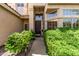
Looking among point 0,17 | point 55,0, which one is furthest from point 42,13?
point 55,0

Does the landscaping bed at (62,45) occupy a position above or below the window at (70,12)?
below

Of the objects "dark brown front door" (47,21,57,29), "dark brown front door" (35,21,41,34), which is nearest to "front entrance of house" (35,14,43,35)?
"dark brown front door" (35,21,41,34)

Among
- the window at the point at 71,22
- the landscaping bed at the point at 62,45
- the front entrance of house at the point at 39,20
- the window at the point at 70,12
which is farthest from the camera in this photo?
the front entrance of house at the point at 39,20

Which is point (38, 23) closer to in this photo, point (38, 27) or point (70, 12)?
point (38, 27)

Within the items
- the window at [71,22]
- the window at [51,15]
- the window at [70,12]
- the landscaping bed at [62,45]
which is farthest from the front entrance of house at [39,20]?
the landscaping bed at [62,45]

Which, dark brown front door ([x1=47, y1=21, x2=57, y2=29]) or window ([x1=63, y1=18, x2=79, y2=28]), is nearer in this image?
A: window ([x1=63, y1=18, x2=79, y2=28])

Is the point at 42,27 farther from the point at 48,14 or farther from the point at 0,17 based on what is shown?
the point at 0,17

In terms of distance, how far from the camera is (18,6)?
2545 centimetres

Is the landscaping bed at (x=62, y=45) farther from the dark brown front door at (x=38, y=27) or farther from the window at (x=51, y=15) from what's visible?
the dark brown front door at (x=38, y=27)

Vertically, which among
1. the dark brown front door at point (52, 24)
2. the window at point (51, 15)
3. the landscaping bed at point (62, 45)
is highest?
the window at point (51, 15)

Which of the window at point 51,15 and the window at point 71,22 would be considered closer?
the window at point 71,22

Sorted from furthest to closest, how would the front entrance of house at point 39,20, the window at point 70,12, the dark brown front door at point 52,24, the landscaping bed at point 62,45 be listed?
the front entrance of house at point 39,20 < the dark brown front door at point 52,24 < the window at point 70,12 < the landscaping bed at point 62,45

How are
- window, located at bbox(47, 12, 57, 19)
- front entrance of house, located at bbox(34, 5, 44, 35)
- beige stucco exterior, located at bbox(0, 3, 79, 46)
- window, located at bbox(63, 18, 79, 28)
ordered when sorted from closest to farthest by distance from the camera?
beige stucco exterior, located at bbox(0, 3, 79, 46) < window, located at bbox(63, 18, 79, 28) < window, located at bbox(47, 12, 57, 19) < front entrance of house, located at bbox(34, 5, 44, 35)

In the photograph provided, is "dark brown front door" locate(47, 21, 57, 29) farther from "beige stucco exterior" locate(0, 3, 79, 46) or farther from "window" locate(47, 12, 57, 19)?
"window" locate(47, 12, 57, 19)
